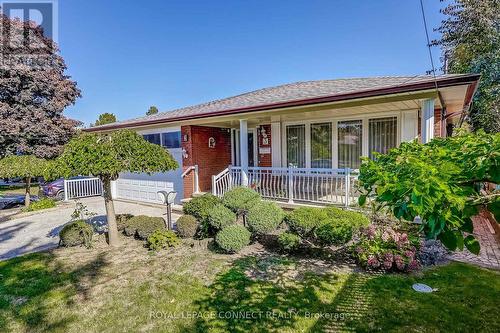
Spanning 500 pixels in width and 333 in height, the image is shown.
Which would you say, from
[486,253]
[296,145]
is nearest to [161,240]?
[296,145]

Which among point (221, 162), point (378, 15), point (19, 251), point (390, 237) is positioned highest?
point (378, 15)

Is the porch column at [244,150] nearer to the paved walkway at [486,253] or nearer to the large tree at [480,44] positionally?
the paved walkway at [486,253]

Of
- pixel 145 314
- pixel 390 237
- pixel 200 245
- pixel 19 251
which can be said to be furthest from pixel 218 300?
pixel 19 251

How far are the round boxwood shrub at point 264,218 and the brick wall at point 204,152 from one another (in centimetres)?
545

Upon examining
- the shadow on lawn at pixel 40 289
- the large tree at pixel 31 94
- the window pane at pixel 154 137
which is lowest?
the shadow on lawn at pixel 40 289

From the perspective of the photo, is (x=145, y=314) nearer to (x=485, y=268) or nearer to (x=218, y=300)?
(x=218, y=300)

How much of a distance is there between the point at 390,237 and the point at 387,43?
8.57 metres

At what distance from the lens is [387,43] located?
1062 cm

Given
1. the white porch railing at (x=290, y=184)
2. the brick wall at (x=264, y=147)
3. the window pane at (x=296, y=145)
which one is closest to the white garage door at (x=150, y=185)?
the white porch railing at (x=290, y=184)

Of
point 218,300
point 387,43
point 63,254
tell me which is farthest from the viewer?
point 387,43

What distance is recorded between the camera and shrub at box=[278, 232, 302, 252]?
5688 millimetres

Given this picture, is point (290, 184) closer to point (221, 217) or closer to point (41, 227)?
point (221, 217)

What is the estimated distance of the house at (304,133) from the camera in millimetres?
6520

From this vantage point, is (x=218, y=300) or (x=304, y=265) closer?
(x=218, y=300)
